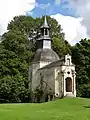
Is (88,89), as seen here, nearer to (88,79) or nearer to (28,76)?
(88,79)

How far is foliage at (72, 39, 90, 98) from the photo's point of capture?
57.3 metres

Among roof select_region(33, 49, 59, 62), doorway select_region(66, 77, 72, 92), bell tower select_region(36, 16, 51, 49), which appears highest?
bell tower select_region(36, 16, 51, 49)

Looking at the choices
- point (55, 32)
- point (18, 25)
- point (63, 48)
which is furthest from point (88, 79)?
point (18, 25)

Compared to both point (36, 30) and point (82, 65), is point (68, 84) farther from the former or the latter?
point (36, 30)

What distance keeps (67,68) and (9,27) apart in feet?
60.2

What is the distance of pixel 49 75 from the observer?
5194 cm

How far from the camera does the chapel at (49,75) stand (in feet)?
164

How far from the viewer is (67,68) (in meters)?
50.4

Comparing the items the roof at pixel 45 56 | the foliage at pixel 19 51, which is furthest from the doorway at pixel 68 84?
the foliage at pixel 19 51

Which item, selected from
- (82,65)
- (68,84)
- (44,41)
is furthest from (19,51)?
(82,65)

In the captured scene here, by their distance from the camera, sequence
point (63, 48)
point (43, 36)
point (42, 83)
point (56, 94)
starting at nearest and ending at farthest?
point (56, 94), point (42, 83), point (43, 36), point (63, 48)

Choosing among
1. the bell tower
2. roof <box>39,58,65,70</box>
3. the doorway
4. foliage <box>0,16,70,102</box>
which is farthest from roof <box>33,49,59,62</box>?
the doorway

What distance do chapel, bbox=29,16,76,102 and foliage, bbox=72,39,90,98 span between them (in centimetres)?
647

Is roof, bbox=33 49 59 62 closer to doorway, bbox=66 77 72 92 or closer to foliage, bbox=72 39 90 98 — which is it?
doorway, bbox=66 77 72 92
